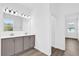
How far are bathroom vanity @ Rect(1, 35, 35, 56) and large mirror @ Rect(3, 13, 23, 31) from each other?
2.23 feet

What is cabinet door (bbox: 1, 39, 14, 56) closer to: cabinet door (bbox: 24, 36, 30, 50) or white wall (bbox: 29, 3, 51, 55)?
cabinet door (bbox: 24, 36, 30, 50)

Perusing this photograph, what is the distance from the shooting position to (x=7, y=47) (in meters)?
2.73

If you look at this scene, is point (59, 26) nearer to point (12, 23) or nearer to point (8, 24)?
point (12, 23)

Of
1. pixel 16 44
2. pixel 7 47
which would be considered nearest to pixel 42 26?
pixel 16 44

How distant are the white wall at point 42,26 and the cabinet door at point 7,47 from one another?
131cm

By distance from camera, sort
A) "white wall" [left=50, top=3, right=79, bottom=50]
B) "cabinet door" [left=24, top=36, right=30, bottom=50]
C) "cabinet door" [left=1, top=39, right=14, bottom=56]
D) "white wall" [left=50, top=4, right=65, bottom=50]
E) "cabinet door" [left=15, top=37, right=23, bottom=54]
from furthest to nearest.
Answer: "white wall" [left=50, top=4, right=65, bottom=50] → "white wall" [left=50, top=3, right=79, bottom=50] → "cabinet door" [left=24, top=36, right=30, bottom=50] → "cabinet door" [left=15, top=37, right=23, bottom=54] → "cabinet door" [left=1, top=39, right=14, bottom=56]

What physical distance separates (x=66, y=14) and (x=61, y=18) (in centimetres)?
31

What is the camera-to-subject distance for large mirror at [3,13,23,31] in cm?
337

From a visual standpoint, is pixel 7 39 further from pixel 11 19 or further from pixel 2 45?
pixel 11 19

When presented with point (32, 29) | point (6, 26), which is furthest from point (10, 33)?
point (32, 29)

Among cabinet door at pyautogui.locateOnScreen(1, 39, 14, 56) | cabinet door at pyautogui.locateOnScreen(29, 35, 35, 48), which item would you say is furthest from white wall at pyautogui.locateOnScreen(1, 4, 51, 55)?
cabinet door at pyautogui.locateOnScreen(1, 39, 14, 56)

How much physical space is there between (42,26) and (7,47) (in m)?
1.69

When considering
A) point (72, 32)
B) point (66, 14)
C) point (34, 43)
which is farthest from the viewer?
point (72, 32)

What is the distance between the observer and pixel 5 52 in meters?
2.67
